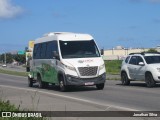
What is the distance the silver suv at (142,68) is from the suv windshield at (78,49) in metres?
3.24

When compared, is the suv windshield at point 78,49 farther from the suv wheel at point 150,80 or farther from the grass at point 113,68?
the grass at point 113,68

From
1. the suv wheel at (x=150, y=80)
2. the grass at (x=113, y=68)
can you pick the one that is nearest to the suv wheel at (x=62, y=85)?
the suv wheel at (x=150, y=80)

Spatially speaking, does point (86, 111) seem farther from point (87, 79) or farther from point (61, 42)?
point (61, 42)

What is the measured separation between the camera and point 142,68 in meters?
24.8

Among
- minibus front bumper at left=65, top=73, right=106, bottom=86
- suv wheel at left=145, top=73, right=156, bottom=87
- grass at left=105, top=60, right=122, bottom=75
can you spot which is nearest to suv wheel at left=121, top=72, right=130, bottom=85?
suv wheel at left=145, top=73, right=156, bottom=87

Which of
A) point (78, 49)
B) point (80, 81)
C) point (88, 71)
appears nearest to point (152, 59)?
point (78, 49)

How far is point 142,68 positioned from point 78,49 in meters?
4.24

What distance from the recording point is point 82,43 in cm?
2277

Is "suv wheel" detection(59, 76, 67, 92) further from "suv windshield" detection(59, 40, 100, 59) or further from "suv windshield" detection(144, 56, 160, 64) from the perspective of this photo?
"suv windshield" detection(144, 56, 160, 64)

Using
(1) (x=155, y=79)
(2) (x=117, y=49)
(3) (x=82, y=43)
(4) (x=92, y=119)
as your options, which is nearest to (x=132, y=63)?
(1) (x=155, y=79)

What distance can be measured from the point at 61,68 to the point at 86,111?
8955mm

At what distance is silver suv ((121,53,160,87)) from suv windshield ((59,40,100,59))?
324 cm

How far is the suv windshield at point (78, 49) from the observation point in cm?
2222

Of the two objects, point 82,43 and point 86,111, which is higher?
point 82,43
